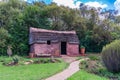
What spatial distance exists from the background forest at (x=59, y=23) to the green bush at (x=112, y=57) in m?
17.9

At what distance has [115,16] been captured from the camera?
45094mm

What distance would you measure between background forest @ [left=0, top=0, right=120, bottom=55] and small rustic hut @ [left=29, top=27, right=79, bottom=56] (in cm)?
266

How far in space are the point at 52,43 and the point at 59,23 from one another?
23.1ft

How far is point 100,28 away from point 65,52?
7538 mm

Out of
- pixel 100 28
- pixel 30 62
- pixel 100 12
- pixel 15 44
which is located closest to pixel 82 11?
pixel 100 12

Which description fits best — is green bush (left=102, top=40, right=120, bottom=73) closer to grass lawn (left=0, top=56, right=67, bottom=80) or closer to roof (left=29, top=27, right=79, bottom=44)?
grass lawn (left=0, top=56, right=67, bottom=80)

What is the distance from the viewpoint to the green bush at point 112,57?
16984mm

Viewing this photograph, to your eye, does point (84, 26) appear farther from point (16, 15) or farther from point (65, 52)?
point (16, 15)

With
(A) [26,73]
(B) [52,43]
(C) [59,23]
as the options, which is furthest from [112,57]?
(C) [59,23]

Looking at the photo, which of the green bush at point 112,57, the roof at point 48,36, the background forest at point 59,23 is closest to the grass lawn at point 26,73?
the green bush at point 112,57

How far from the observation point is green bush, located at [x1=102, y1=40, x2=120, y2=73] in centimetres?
1698

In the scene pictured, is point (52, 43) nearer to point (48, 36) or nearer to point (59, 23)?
point (48, 36)

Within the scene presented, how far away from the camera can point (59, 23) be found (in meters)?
38.2

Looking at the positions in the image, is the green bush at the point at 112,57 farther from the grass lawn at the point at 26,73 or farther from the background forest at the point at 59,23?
the background forest at the point at 59,23
